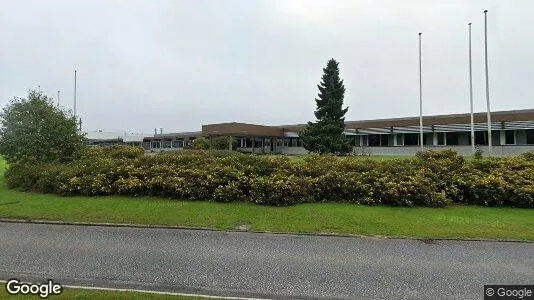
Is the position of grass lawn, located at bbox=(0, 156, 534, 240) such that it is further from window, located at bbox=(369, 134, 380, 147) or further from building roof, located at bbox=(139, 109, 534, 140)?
window, located at bbox=(369, 134, 380, 147)

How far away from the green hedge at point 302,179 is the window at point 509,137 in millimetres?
23148

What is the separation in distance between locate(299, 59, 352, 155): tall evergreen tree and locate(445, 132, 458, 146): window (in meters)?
10.0

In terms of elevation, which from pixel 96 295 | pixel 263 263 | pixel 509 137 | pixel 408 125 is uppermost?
pixel 408 125

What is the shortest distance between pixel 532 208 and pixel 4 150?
19.1 meters

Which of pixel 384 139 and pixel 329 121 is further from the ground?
pixel 329 121

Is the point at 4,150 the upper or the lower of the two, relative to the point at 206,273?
upper

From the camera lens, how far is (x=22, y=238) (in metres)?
8.18

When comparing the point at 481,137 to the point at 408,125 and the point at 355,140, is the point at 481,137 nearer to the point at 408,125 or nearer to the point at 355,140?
the point at 408,125

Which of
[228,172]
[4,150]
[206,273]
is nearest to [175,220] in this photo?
[228,172]

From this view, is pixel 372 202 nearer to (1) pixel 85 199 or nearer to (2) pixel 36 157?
(1) pixel 85 199

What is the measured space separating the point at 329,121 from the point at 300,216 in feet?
92.6

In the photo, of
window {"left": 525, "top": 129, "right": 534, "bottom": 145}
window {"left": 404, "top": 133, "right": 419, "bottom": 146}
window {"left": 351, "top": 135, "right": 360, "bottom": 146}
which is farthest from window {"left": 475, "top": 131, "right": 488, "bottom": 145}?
window {"left": 351, "top": 135, "right": 360, "bottom": 146}

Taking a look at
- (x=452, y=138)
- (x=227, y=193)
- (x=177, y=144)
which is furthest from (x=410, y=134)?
(x=177, y=144)

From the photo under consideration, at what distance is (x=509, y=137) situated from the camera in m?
34.4
